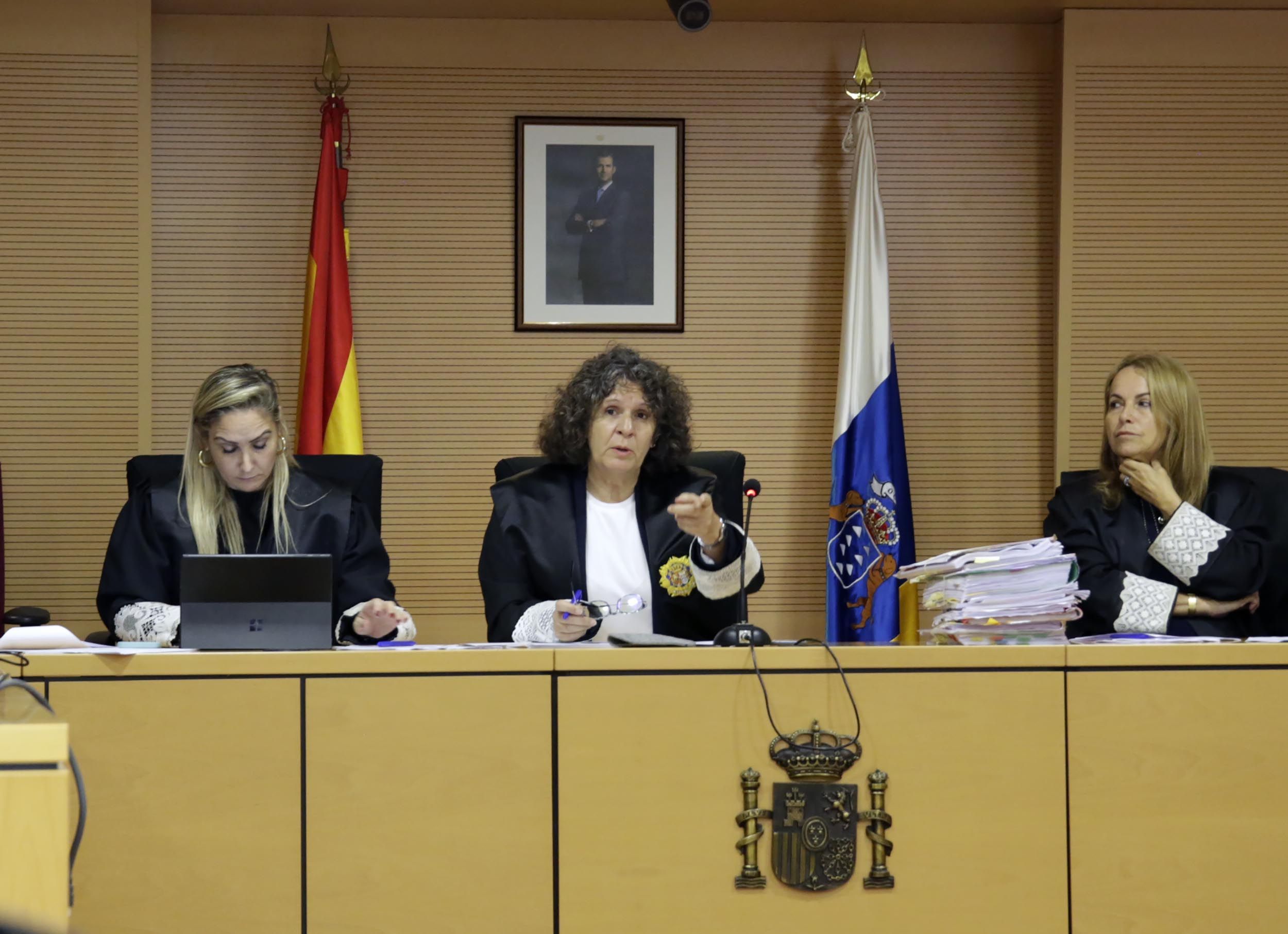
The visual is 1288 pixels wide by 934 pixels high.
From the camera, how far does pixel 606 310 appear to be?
434cm

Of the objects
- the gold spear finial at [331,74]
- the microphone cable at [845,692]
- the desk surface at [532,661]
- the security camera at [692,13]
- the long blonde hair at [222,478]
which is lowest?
the microphone cable at [845,692]

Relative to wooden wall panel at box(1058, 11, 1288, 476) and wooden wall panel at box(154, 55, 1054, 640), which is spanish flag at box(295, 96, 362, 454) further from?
wooden wall panel at box(1058, 11, 1288, 476)

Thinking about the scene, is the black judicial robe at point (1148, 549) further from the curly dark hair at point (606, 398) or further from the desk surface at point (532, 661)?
the curly dark hair at point (606, 398)

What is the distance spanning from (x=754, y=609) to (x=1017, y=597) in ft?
6.81

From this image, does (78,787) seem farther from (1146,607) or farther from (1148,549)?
(1148,549)

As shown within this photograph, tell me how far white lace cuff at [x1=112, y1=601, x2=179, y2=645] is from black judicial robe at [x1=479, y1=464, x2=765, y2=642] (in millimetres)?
657

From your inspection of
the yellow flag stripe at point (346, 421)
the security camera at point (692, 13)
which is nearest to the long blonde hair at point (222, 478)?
the yellow flag stripe at point (346, 421)

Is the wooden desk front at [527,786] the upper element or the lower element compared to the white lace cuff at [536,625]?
lower

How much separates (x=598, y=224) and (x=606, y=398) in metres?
1.46

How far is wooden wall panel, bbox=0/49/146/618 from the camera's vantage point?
4.09 m

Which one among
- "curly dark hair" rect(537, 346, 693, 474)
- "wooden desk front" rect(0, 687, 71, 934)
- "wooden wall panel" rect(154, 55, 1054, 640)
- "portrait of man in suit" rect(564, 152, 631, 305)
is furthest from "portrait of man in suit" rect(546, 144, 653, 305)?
"wooden desk front" rect(0, 687, 71, 934)

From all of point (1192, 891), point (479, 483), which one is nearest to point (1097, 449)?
point (479, 483)

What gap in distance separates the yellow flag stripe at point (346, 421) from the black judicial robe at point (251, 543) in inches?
40.6

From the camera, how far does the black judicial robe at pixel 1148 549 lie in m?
2.90
